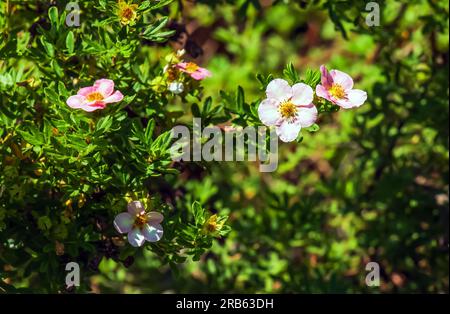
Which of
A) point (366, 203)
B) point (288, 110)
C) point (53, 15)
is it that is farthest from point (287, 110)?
point (366, 203)

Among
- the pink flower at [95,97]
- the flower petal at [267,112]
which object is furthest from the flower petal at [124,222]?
the flower petal at [267,112]

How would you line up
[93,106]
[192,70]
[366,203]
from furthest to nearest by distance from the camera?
[366,203]
[192,70]
[93,106]

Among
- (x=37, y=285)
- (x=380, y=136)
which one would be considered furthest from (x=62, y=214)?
(x=380, y=136)

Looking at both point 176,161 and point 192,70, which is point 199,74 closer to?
point 192,70

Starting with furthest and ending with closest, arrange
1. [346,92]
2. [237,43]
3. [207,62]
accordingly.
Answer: [207,62]
[237,43]
[346,92]

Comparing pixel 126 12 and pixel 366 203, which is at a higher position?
pixel 126 12

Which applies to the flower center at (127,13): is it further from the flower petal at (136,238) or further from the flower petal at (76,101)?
the flower petal at (136,238)
